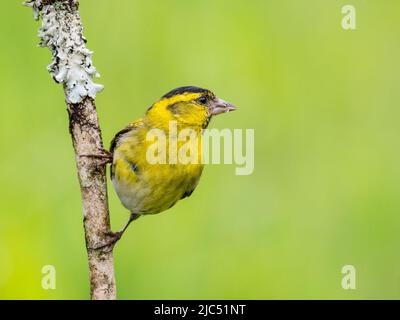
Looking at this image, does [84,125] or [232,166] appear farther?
[232,166]

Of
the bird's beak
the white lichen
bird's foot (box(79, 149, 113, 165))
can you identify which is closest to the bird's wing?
the bird's beak

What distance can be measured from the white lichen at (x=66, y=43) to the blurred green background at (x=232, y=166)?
Result: 7.74 ft

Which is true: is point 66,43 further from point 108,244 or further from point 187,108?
point 187,108

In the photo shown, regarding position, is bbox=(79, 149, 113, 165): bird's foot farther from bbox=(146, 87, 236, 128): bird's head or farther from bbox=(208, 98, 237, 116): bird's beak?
bbox=(208, 98, 237, 116): bird's beak

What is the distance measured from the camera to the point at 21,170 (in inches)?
288

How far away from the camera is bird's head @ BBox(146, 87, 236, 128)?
18.4 feet

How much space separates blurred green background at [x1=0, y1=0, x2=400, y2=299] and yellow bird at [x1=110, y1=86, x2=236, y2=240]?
1.35 metres

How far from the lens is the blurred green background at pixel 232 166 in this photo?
7086 mm

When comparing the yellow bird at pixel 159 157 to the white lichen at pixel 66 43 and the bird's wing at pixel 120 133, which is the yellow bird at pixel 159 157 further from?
the white lichen at pixel 66 43

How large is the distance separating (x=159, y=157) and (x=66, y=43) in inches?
46.3

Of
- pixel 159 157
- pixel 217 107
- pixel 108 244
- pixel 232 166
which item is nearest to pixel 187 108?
pixel 217 107

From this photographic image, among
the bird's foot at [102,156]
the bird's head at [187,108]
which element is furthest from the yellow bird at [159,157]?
the bird's foot at [102,156]

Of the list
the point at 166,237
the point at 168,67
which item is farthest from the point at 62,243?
the point at 168,67

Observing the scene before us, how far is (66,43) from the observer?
443cm
